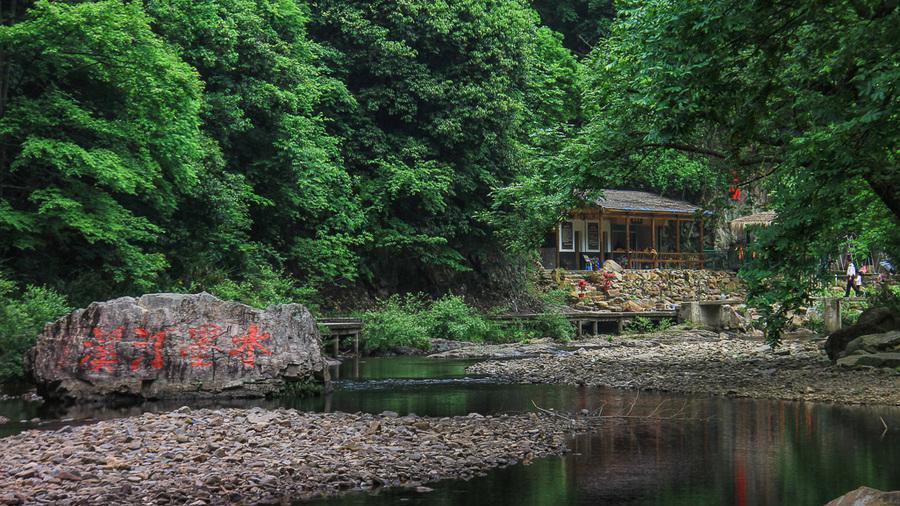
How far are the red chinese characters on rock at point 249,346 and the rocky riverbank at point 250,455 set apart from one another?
4.33 metres

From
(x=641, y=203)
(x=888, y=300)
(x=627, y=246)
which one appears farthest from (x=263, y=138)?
(x=641, y=203)

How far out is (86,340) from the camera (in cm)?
1677

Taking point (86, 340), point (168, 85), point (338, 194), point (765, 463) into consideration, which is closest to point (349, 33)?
point (338, 194)

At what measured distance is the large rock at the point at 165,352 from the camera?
1672 centimetres

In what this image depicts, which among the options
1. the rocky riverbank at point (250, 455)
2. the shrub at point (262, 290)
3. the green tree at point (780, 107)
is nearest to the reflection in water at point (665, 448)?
the rocky riverbank at point (250, 455)

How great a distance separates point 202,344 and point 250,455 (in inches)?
297

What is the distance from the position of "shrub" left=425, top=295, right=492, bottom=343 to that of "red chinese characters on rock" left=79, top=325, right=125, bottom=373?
1546 cm

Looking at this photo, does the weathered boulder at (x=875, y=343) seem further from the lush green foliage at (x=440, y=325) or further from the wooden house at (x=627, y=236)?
the wooden house at (x=627, y=236)

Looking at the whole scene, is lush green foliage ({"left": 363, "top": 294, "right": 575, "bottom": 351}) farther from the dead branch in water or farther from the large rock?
the dead branch in water

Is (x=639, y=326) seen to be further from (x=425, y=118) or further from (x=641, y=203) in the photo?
(x=425, y=118)

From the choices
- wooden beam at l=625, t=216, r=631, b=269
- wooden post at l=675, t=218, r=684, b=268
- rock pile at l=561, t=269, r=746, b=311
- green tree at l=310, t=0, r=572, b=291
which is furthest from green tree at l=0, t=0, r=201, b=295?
wooden post at l=675, t=218, r=684, b=268

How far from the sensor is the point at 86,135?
21828mm

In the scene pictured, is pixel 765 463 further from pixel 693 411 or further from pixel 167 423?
pixel 167 423

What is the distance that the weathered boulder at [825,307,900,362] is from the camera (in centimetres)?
2008
